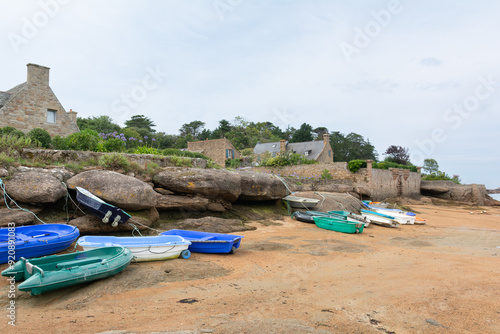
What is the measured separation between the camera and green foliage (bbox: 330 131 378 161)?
48.8 metres

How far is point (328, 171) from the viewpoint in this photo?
24203 millimetres

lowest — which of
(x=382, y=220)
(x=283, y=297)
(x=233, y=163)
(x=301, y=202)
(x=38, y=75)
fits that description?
(x=283, y=297)

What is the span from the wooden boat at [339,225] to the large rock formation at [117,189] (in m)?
6.93

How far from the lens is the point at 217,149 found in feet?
123

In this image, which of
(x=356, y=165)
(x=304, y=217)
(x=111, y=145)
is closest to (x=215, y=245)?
(x=304, y=217)

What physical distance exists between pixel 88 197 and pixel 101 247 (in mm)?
2414

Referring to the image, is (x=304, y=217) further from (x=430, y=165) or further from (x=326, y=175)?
(x=430, y=165)

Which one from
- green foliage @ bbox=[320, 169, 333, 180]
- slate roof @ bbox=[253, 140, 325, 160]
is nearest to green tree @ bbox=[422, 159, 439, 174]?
slate roof @ bbox=[253, 140, 325, 160]

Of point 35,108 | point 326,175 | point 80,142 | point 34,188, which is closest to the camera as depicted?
point 34,188

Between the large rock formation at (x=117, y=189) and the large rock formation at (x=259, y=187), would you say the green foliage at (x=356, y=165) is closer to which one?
the large rock formation at (x=259, y=187)

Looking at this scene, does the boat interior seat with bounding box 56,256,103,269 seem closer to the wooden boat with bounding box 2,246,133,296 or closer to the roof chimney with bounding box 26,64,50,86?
the wooden boat with bounding box 2,246,133,296

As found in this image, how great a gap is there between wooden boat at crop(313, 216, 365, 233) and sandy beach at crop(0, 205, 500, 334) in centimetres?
308

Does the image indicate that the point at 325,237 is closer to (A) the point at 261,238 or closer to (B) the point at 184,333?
(A) the point at 261,238

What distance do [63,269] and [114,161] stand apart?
22.2 feet
